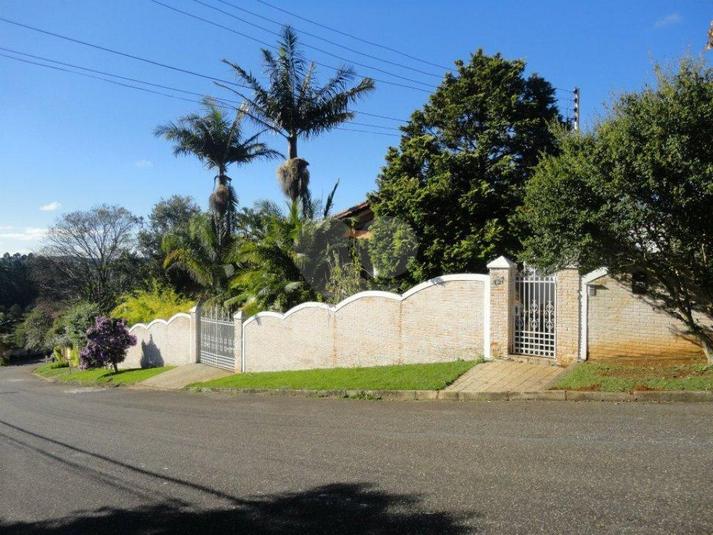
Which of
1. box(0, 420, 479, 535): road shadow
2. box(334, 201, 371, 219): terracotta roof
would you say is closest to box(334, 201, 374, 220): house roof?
box(334, 201, 371, 219): terracotta roof

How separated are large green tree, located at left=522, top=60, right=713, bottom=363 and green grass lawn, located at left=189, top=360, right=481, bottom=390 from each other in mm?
2794

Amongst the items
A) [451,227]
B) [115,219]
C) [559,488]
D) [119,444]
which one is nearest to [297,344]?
[451,227]

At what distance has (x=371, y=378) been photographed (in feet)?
38.8

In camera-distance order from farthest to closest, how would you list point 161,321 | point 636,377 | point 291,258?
point 161,321, point 291,258, point 636,377

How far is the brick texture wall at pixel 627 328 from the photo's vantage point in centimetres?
963

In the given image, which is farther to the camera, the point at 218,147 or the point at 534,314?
the point at 218,147

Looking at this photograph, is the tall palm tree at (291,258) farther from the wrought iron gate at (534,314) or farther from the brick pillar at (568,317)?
the brick pillar at (568,317)

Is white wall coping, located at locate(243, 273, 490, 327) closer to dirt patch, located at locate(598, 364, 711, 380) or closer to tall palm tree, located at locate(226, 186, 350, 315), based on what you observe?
tall palm tree, located at locate(226, 186, 350, 315)

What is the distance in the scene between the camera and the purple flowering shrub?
25.6m

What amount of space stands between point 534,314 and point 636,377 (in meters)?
2.60

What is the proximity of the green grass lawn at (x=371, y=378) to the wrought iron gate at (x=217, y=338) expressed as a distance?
3759 millimetres

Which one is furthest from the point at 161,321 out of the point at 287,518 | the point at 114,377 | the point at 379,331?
the point at 287,518

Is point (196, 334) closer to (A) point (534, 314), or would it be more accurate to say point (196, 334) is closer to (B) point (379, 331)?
(B) point (379, 331)

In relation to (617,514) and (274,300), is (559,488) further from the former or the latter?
(274,300)
